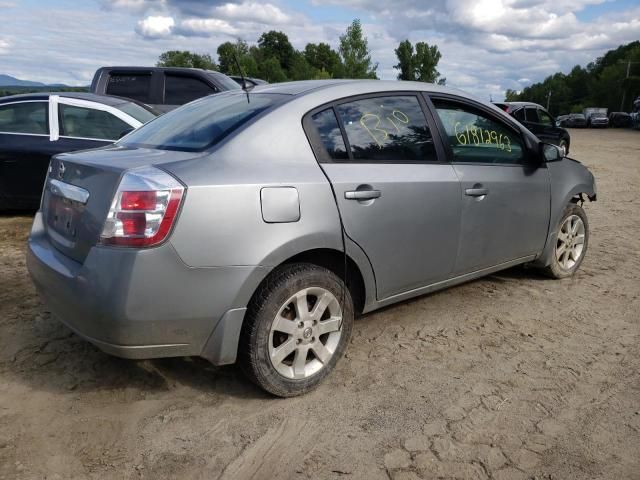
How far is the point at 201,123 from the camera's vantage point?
3.20m

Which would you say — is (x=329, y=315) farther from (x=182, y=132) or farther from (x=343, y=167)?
(x=182, y=132)

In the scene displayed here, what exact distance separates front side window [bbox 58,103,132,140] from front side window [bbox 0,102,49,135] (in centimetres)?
20

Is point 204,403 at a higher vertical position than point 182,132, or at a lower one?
lower

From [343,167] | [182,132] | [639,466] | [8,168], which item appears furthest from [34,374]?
[8,168]

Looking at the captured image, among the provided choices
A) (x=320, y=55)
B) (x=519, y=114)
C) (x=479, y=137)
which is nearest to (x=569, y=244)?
(x=479, y=137)

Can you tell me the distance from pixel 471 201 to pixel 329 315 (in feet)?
4.31

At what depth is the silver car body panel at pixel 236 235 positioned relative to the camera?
99.7 inches

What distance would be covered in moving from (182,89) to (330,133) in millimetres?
6743

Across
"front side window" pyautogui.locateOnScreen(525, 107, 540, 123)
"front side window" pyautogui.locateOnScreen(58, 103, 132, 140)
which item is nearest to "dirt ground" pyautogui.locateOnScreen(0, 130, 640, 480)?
"front side window" pyautogui.locateOnScreen(58, 103, 132, 140)

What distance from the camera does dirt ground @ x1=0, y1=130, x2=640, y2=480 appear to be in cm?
246

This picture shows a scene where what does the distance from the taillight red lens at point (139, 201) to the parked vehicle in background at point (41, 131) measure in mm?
4412

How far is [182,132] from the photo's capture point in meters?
3.21

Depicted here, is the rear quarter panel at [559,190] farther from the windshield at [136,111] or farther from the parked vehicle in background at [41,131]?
the windshield at [136,111]

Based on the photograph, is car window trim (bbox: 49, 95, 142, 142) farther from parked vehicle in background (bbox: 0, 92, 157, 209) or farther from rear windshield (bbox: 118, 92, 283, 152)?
rear windshield (bbox: 118, 92, 283, 152)
